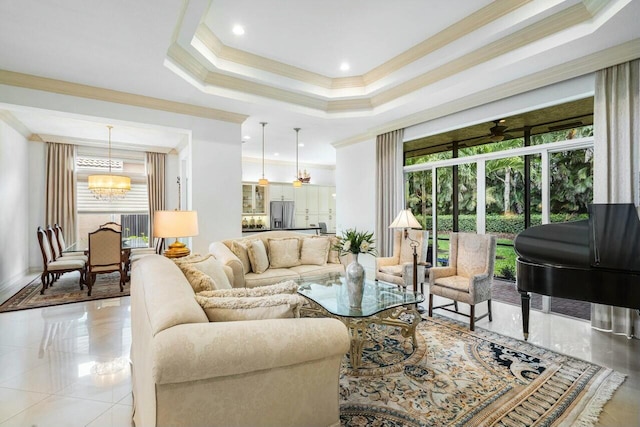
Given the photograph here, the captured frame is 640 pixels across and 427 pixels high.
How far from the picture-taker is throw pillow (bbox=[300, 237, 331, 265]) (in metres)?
4.52

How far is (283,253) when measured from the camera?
14.4ft

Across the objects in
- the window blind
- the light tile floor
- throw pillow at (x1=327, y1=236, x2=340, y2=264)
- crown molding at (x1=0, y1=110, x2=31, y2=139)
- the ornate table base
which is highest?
crown molding at (x1=0, y1=110, x2=31, y2=139)

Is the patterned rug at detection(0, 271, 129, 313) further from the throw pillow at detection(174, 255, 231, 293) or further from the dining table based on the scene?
the throw pillow at detection(174, 255, 231, 293)

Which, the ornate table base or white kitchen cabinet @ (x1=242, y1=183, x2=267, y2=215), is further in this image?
white kitchen cabinet @ (x1=242, y1=183, x2=267, y2=215)

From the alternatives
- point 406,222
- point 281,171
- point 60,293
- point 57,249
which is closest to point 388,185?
point 406,222

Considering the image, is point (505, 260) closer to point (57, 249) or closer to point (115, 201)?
point (57, 249)

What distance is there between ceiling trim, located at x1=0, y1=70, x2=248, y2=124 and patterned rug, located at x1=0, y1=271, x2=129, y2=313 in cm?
278

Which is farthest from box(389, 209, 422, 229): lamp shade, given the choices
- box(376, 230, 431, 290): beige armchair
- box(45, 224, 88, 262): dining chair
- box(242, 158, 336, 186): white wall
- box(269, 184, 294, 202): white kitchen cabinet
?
box(242, 158, 336, 186): white wall

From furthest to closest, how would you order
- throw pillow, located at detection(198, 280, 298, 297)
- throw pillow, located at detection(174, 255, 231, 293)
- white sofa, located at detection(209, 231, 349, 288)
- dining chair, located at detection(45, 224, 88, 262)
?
dining chair, located at detection(45, 224, 88, 262) < white sofa, located at detection(209, 231, 349, 288) < throw pillow, located at detection(174, 255, 231, 293) < throw pillow, located at detection(198, 280, 298, 297)

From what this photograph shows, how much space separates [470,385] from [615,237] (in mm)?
1650

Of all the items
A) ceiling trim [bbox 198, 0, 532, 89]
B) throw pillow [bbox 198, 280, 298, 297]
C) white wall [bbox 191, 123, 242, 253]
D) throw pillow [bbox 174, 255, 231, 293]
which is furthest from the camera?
white wall [bbox 191, 123, 242, 253]

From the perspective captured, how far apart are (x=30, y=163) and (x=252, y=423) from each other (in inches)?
307

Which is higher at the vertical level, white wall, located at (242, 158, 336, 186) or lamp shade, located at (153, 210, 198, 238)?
white wall, located at (242, 158, 336, 186)

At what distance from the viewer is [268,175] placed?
9445 millimetres
